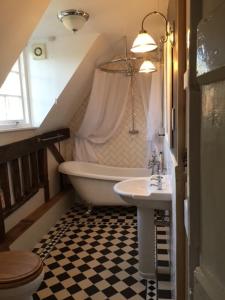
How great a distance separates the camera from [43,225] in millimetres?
3148

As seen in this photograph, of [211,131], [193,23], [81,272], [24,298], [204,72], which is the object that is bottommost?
[81,272]

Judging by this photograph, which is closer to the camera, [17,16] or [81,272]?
[17,16]

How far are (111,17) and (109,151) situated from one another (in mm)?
2326

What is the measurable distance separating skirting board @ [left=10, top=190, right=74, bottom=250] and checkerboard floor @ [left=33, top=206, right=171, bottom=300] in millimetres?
75

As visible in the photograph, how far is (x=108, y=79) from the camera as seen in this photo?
4.06m

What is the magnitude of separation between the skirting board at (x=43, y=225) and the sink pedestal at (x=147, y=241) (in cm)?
126

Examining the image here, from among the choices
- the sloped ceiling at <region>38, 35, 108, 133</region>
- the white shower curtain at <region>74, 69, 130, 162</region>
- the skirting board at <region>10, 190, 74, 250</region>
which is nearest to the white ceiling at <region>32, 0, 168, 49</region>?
the sloped ceiling at <region>38, 35, 108, 133</region>

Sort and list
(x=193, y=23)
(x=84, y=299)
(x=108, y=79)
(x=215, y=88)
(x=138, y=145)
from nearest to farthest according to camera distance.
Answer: (x=215, y=88), (x=193, y=23), (x=84, y=299), (x=108, y=79), (x=138, y=145)

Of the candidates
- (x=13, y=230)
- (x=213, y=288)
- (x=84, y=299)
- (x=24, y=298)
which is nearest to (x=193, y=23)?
(x=213, y=288)

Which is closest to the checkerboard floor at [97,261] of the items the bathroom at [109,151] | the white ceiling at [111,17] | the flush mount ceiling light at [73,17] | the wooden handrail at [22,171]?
the bathroom at [109,151]

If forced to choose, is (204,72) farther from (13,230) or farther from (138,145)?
(138,145)

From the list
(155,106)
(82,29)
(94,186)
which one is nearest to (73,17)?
(82,29)

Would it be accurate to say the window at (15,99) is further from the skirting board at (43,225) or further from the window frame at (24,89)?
the skirting board at (43,225)

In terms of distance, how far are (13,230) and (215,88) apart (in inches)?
105
